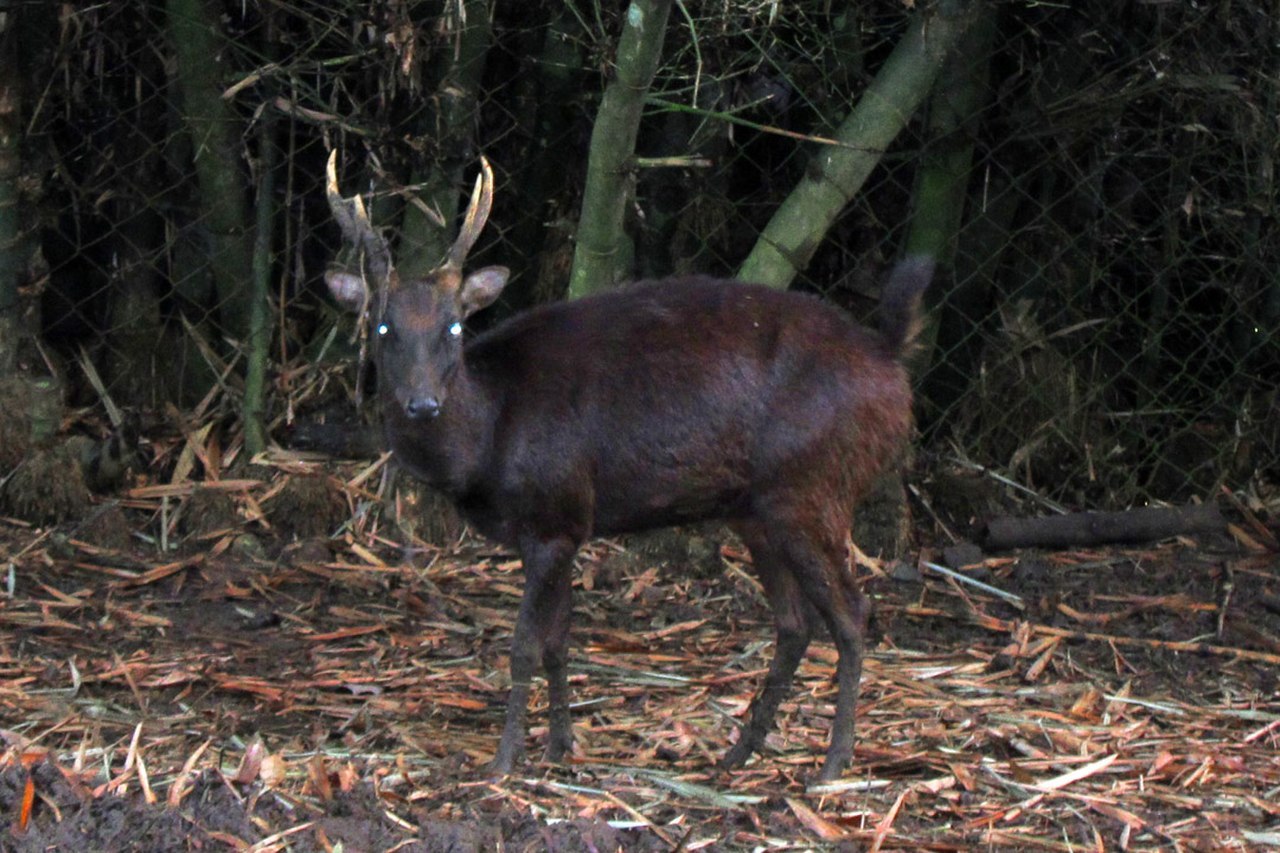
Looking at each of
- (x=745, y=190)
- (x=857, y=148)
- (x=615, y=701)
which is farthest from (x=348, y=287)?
(x=745, y=190)

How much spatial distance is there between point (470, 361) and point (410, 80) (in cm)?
140

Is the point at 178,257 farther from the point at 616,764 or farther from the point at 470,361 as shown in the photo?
the point at 616,764

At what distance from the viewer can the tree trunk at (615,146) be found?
5.17 m

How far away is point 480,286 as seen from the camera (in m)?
5.00

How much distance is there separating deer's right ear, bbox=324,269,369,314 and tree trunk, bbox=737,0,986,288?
148 cm

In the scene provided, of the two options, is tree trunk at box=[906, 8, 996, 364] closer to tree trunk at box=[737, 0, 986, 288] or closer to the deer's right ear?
tree trunk at box=[737, 0, 986, 288]

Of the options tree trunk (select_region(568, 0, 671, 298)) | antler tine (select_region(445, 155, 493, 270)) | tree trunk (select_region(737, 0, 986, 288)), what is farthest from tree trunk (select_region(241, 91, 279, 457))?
antler tine (select_region(445, 155, 493, 270))

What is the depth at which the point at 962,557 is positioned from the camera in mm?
6508

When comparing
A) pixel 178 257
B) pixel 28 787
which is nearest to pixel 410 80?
pixel 178 257

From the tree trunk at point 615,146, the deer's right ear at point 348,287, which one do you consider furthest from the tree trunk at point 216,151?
the deer's right ear at point 348,287

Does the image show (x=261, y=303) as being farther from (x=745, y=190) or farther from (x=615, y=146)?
(x=745, y=190)

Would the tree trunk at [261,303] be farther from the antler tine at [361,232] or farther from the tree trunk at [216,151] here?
the antler tine at [361,232]

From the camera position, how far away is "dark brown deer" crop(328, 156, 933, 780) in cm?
475

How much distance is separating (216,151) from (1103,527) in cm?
349
